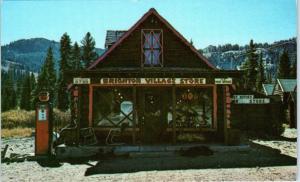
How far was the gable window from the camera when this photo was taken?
16188mm

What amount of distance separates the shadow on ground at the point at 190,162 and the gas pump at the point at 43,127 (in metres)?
2.13

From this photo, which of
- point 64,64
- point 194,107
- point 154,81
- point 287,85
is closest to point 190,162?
point 154,81

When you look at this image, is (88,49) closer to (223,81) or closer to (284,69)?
(284,69)

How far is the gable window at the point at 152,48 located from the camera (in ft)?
53.1

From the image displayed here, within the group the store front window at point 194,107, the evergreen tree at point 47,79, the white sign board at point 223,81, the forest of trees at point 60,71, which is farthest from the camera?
the forest of trees at point 60,71

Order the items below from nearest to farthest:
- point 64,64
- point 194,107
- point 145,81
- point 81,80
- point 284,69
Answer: point 81,80, point 145,81, point 194,107, point 284,69, point 64,64

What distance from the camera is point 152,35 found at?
16375mm

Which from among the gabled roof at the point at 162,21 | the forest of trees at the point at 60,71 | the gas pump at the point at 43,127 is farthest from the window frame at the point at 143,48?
the forest of trees at the point at 60,71

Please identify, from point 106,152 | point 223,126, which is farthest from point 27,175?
point 223,126

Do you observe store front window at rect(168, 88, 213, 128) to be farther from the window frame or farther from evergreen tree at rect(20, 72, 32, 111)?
evergreen tree at rect(20, 72, 32, 111)

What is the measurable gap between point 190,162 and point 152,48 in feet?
20.8

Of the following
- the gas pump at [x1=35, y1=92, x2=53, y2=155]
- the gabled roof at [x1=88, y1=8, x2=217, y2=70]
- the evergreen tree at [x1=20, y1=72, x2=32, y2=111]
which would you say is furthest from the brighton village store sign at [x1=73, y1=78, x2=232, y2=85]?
the evergreen tree at [x1=20, y1=72, x2=32, y2=111]

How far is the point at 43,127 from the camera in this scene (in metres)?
12.9

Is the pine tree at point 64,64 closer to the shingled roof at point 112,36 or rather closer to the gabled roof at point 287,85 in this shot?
the gabled roof at point 287,85
